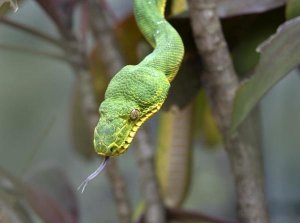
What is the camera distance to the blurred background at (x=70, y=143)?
2193mm

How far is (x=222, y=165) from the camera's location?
2.30 meters

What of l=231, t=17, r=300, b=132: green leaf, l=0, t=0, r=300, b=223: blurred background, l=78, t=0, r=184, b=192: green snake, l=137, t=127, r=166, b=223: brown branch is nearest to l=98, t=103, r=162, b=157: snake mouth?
l=78, t=0, r=184, b=192: green snake

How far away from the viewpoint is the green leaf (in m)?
0.70

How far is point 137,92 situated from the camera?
0.75 metres

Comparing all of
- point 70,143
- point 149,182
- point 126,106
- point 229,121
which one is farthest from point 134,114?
point 70,143

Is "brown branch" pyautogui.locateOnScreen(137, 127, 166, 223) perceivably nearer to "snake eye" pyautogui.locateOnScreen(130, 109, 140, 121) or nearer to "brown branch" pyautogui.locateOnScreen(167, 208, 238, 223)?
"brown branch" pyautogui.locateOnScreen(167, 208, 238, 223)

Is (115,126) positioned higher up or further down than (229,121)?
higher up

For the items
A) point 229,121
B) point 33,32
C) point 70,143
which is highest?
point 33,32

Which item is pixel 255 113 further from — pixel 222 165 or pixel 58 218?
pixel 222 165

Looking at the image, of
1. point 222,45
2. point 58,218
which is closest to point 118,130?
point 222,45

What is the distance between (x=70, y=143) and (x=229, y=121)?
4.51ft

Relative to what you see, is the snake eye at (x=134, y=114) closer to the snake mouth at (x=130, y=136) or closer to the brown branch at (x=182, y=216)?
the snake mouth at (x=130, y=136)

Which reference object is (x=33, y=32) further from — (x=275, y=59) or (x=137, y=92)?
(x=275, y=59)

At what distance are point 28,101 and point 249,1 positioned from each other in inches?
63.8
